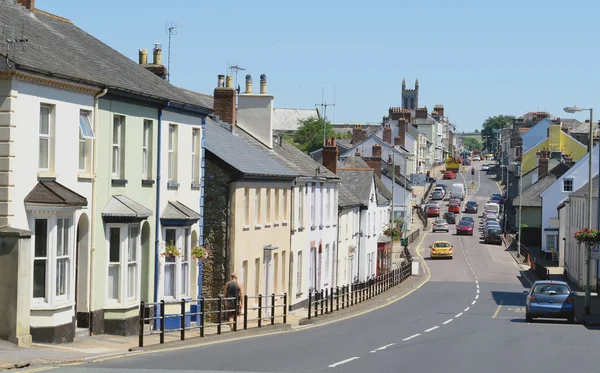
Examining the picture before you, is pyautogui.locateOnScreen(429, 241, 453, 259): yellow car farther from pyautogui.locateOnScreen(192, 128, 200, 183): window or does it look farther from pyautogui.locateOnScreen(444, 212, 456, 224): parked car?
pyautogui.locateOnScreen(192, 128, 200, 183): window

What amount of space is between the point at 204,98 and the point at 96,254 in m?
23.5

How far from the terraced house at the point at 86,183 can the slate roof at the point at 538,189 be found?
7749cm

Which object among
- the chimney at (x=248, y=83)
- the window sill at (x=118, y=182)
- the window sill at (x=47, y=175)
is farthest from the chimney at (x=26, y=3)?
the chimney at (x=248, y=83)

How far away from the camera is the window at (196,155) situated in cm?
3375

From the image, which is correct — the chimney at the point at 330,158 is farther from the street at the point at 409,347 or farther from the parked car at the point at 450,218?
the parked car at the point at 450,218

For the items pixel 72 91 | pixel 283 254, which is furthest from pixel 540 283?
pixel 72 91

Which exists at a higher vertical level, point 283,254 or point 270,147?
point 270,147

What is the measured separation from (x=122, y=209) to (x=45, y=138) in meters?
3.79

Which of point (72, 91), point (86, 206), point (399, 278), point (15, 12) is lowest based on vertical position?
point (399, 278)

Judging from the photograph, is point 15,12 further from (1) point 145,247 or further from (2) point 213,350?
(2) point 213,350

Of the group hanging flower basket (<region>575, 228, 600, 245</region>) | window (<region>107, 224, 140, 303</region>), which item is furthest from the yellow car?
window (<region>107, 224, 140, 303</region>)

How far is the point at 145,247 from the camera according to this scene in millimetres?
29609

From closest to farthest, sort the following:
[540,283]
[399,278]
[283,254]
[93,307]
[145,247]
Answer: [93,307], [145,247], [540,283], [283,254], [399,278]

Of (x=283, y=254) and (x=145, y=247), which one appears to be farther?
(x=283, y=254)
